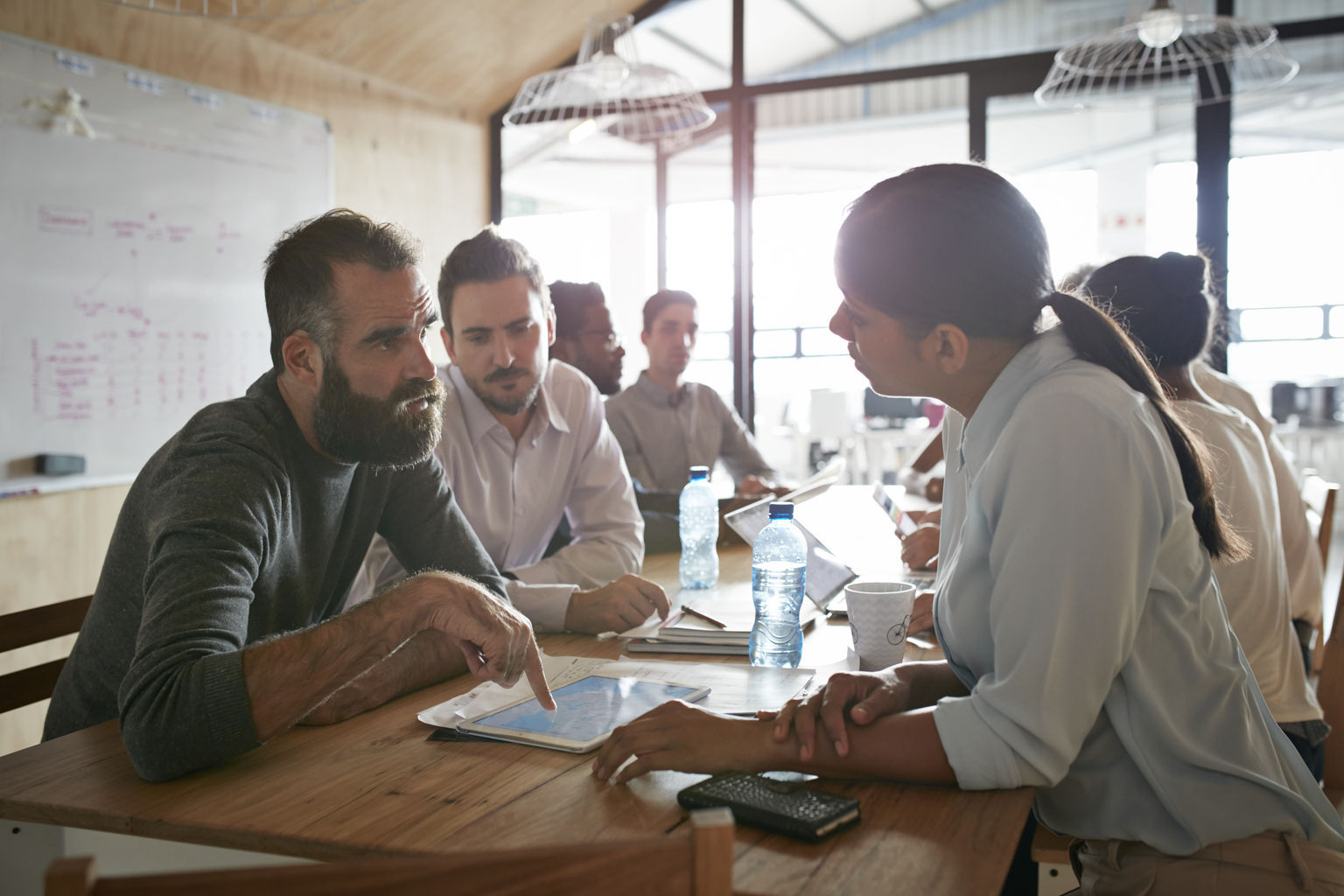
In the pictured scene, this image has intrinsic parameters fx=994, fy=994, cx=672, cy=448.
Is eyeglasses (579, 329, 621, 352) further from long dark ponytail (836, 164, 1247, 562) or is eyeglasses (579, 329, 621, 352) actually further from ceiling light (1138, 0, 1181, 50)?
long dark ponytail (836, 164, 1247, 562)

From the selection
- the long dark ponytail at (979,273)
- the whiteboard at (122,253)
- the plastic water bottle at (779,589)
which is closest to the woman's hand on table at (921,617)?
the plastic water bottle at (779,589)

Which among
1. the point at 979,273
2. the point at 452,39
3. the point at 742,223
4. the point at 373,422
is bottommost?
the point at 373,422

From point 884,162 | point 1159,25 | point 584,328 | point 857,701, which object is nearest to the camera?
point 857,701

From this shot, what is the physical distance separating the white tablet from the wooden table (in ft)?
0.07

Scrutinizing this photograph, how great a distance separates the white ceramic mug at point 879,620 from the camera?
135 cm

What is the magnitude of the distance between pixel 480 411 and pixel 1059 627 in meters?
1.52

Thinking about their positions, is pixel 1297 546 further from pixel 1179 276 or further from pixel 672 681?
pixel 672 681

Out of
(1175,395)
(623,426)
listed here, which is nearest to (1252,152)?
(623,426)

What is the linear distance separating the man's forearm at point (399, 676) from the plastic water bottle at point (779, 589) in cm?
44

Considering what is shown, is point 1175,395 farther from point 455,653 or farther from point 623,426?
point 623,426

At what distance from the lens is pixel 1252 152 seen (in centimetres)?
445

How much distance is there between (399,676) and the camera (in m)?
1.31

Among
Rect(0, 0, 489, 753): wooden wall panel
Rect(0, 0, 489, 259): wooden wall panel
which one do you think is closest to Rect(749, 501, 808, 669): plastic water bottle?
Rect(0, 0, 489, 259): wooden wall panel

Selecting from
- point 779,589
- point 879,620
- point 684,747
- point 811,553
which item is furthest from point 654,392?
point 684,747
